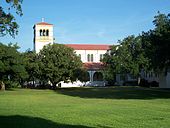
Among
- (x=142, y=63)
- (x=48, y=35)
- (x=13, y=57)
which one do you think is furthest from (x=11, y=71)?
(x=48, y=35)

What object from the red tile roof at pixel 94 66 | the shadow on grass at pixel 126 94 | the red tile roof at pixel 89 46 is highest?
the red tile roof at pixel 89 46

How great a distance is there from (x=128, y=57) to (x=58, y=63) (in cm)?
1782

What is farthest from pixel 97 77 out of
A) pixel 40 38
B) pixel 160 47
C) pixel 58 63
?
pixel 160 47

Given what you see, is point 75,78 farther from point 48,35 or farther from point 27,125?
point 27,125

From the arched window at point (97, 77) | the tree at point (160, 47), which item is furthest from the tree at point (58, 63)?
the tree at point (160, 47)

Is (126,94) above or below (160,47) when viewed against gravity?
below

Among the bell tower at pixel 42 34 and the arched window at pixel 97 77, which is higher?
the bell tower at pixel 42 34

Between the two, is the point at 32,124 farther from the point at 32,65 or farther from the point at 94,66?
the point at 94,66

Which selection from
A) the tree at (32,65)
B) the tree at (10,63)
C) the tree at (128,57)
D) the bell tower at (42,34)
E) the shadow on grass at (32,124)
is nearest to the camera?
the shadow on grass at (32,124)

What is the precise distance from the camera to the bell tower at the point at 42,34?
10731 centimetres

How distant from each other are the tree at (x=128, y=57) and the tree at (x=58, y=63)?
501 inches

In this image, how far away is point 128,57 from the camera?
89562mm

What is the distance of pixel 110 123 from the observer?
17.0m

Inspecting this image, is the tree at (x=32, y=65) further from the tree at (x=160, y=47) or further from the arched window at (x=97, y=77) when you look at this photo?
the tree at (x=160, y=47)
